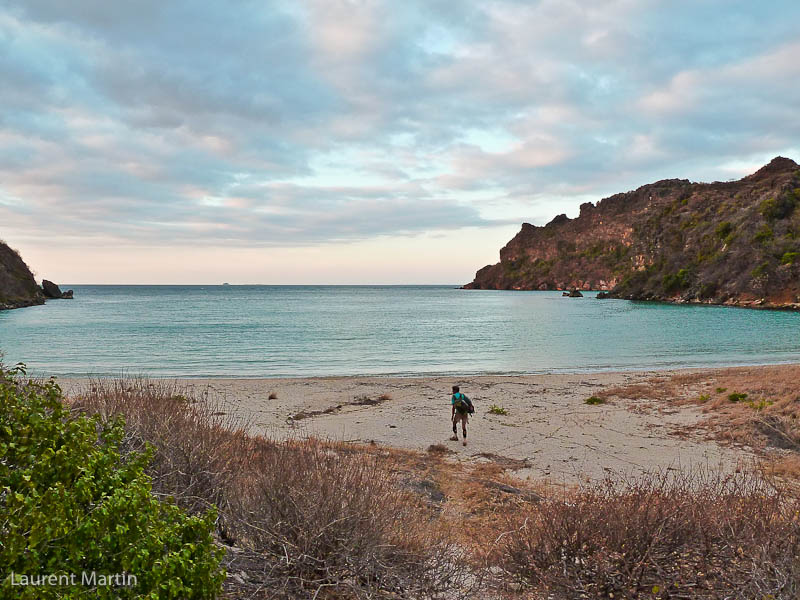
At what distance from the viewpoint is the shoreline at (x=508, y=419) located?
489 inches

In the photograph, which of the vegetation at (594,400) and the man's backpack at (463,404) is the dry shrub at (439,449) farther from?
the vegetation at (594,400)

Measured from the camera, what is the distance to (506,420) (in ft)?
55.4

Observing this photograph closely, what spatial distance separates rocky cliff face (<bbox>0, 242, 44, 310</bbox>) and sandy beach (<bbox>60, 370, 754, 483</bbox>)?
88.6 meters

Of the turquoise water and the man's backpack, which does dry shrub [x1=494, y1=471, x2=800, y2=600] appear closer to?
the man's backpack

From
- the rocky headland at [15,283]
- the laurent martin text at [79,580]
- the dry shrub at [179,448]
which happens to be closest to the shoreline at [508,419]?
the dry shrub at [179,448]

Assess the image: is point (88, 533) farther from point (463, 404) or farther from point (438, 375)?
point (438, 375)

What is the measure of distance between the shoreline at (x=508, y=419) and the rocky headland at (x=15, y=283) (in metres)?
88.9

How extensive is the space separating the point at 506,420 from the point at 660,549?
12279 millimetres

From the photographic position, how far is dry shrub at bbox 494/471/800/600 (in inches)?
175

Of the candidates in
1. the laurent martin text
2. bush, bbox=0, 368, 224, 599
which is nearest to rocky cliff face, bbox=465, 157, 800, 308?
bush, bbox=0, 368, 224, 599

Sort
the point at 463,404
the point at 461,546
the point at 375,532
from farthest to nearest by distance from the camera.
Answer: the point at 463,404, the point at 461,546, the point at 375,532

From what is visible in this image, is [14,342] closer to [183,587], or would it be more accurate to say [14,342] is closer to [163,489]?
[163,489]

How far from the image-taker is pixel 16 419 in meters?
3.89

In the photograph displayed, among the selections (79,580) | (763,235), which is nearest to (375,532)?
(79,580)
